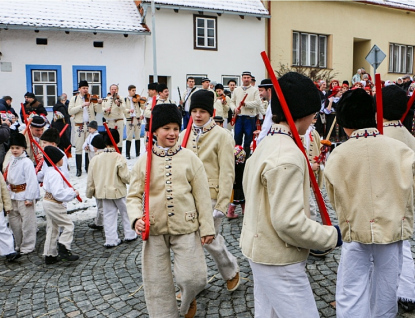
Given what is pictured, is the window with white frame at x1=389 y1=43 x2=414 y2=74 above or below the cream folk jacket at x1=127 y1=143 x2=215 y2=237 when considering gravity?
above

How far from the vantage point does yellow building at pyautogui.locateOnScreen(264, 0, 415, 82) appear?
2038cm

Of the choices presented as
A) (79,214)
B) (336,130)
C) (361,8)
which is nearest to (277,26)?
(361,8)

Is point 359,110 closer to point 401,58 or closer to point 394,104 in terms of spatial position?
point 394,104

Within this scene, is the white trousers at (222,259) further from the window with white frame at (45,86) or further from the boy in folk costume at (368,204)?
the window with white frame at (45,86)

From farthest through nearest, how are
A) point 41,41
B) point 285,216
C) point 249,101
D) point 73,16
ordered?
1. point 73,16
2. point 41,41
3. point 249,101
4. point 285,216

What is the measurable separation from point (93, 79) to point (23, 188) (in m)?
12.2

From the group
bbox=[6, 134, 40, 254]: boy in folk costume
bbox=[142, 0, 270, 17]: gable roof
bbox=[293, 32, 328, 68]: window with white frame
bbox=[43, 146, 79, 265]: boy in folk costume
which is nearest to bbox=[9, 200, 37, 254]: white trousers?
bbox=[6, 134, 40, 254]: boy in folk costume

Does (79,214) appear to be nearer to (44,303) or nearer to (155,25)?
(44,303)

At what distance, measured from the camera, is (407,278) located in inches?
139

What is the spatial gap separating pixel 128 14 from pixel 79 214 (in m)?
12.6

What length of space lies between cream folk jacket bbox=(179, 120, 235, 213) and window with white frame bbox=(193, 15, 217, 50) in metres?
15.2

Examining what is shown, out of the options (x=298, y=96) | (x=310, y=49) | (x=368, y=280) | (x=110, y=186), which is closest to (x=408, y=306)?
(x=368, y=280)

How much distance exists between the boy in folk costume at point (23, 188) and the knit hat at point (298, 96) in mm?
4619

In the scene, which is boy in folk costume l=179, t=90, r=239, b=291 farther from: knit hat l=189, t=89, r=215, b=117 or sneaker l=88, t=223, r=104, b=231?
sneaker l=88, t=223, r=104, b=231
